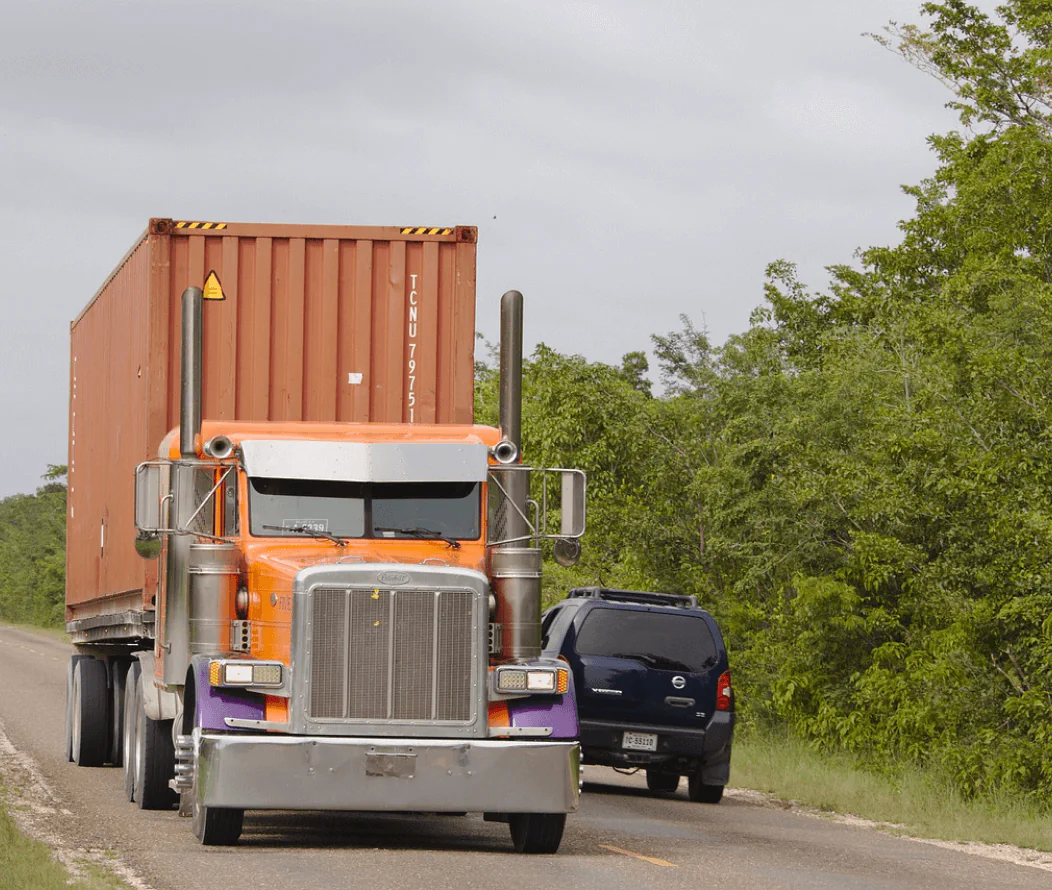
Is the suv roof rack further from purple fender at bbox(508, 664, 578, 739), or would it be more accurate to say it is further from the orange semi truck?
purple fender at bbox(508, 664, 578, 739)

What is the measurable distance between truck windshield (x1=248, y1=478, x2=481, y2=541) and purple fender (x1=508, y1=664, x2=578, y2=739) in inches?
50.0

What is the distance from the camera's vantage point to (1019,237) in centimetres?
3450

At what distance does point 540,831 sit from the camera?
41.2ft

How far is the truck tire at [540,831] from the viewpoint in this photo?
12.5 m

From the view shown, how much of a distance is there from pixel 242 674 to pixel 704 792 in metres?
7.39

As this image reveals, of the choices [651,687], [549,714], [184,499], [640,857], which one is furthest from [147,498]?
[651,687]

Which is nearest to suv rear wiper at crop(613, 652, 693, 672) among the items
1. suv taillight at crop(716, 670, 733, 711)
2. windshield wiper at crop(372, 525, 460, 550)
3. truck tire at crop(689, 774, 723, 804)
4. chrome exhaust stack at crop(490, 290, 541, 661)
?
suv taillight at crop(716, 670, 733, 711)

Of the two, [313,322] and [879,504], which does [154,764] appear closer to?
[313,322]

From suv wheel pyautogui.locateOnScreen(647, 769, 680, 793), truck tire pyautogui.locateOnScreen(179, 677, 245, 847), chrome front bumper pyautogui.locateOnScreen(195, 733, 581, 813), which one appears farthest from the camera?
suv wheel pyautogui.locateOnScreen(647, 769, 680, 793)

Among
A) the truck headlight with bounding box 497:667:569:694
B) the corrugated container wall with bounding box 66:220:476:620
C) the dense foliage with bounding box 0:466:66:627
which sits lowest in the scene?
the dense foliage with bounding box 0:466:66:627

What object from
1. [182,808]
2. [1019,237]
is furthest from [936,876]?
[1019,237]

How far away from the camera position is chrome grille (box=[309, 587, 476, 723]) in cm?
1195

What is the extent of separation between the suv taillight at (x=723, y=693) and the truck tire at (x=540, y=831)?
5255mm

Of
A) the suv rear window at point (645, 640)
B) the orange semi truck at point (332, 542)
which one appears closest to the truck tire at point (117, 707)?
the orange semi truck at point (332, 542)
